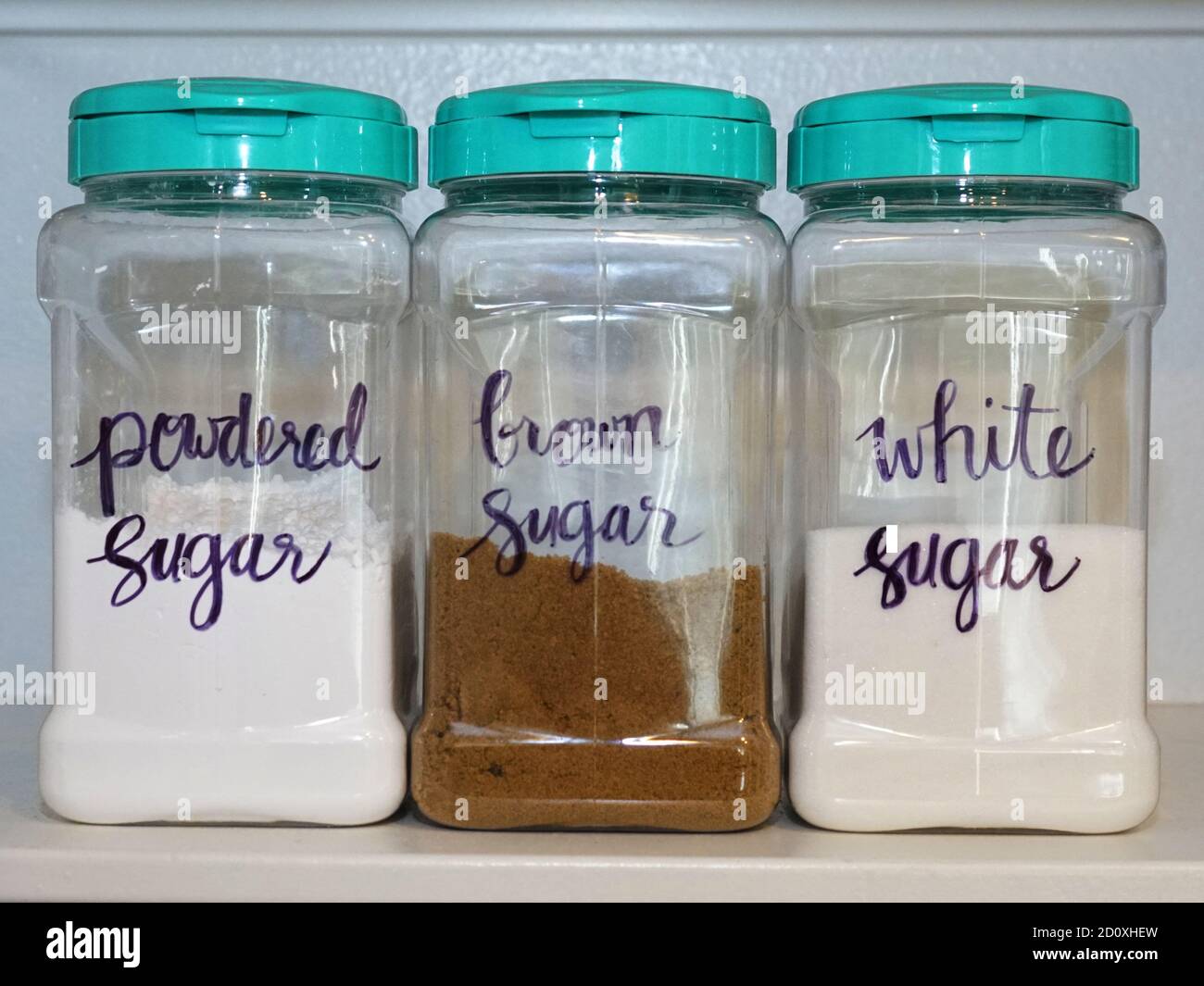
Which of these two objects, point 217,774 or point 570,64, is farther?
point 570,64

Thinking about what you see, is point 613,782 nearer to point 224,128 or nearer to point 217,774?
point 217,774

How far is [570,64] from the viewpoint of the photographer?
3.04ft

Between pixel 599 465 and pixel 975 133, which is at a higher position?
pixel 975 133

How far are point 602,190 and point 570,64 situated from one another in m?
0.30

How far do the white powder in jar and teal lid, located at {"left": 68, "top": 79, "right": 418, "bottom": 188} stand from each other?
139 millimetres

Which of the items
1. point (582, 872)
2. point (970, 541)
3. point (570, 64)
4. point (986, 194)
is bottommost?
point (582, 872)

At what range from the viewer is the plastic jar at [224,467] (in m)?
0.65

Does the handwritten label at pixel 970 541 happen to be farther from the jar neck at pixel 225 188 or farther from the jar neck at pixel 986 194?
the jar neck at pixel 225 188

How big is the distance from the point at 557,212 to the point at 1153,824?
386 mm

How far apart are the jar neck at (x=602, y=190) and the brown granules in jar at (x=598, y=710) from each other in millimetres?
161

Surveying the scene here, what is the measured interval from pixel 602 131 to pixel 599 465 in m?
0.14

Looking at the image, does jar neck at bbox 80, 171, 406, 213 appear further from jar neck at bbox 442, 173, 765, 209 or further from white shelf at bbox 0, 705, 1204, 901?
white shelf at bbox 0, 705, 1204, 901

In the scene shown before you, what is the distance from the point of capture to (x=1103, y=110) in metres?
0.65

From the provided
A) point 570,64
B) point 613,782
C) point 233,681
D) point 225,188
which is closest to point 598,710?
point 613,782
